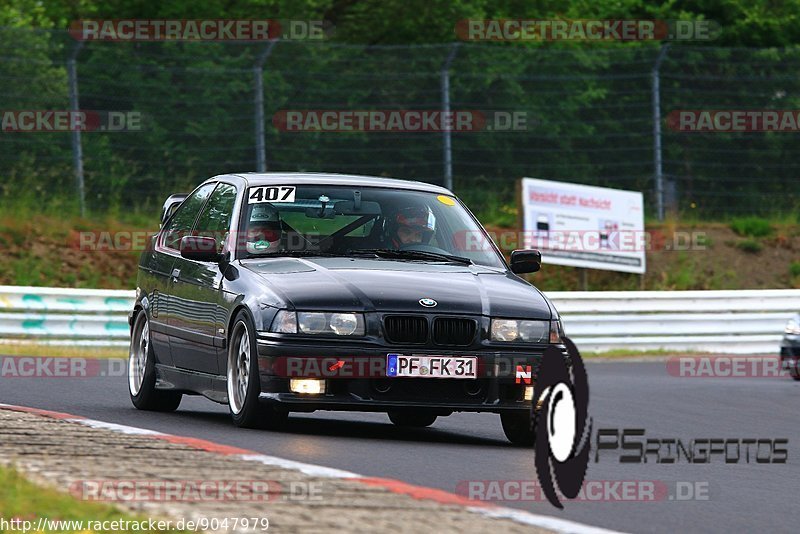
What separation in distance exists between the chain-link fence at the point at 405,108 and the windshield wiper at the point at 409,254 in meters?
15.1

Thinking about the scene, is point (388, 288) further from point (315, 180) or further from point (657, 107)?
point (657, 107)

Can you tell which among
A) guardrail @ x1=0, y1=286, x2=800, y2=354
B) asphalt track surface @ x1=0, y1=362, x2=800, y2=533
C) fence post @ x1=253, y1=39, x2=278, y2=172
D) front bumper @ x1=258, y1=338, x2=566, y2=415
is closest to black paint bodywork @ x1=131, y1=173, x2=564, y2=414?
front bumper @ x1=258, y1=338, x2=566, y2=415

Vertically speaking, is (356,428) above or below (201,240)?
below

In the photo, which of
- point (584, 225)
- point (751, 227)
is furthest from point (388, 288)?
point (751, 227)

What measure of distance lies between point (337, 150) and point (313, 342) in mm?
18300

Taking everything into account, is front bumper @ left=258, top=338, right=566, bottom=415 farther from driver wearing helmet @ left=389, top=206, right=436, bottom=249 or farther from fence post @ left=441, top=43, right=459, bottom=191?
fence post @ left=441, top=43, right=459, bottom=191

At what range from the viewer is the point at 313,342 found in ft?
31.9

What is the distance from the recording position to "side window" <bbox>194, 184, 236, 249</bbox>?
1120 cm

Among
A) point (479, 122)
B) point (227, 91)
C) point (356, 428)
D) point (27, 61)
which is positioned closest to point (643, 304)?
point (479, 122)

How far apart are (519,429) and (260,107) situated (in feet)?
53.7

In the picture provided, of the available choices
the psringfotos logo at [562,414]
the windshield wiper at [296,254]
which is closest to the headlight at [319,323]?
the windshield wiper at [296,254]

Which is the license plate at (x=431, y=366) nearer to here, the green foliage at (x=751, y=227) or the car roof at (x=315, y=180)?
the car roof at (x=315, y=180)

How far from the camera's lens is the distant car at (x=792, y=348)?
19000 millimetres

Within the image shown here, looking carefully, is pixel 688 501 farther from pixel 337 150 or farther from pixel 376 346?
pixel 337 150
